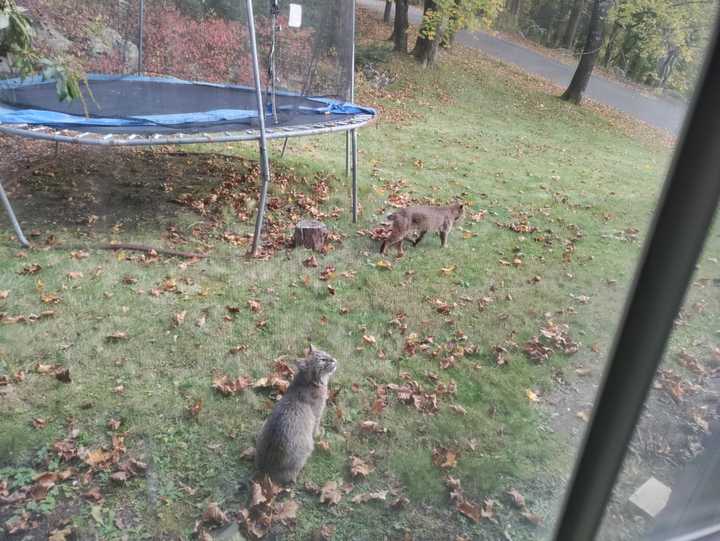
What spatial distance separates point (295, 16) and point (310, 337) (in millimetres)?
3297

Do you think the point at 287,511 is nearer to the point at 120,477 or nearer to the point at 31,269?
the point at 120,477

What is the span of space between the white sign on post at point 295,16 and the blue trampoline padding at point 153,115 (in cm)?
71

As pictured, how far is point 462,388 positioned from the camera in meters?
2.62

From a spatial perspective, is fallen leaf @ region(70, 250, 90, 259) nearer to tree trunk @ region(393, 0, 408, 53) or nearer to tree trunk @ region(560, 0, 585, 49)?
tree trunk @ region(560, 0, 585, 49)

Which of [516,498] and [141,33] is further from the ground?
[141,33]

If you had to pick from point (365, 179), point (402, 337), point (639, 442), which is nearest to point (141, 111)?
point (365, 179)

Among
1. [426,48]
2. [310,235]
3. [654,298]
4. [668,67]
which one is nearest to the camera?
[654,298]

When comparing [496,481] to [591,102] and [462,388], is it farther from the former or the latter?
[591,102]

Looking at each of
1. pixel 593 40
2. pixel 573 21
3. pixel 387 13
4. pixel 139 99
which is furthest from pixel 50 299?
pixel 387 13

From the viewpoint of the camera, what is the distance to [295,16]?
A: 4.71 meters

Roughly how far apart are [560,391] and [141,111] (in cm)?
464

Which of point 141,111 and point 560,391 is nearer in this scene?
point 560,391

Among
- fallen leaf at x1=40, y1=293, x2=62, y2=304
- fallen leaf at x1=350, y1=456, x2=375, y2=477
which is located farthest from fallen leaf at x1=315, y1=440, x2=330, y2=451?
fallen leaf at x1=40, y1=293, x2=62, y2=304

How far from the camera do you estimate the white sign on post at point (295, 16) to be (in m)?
4.64
